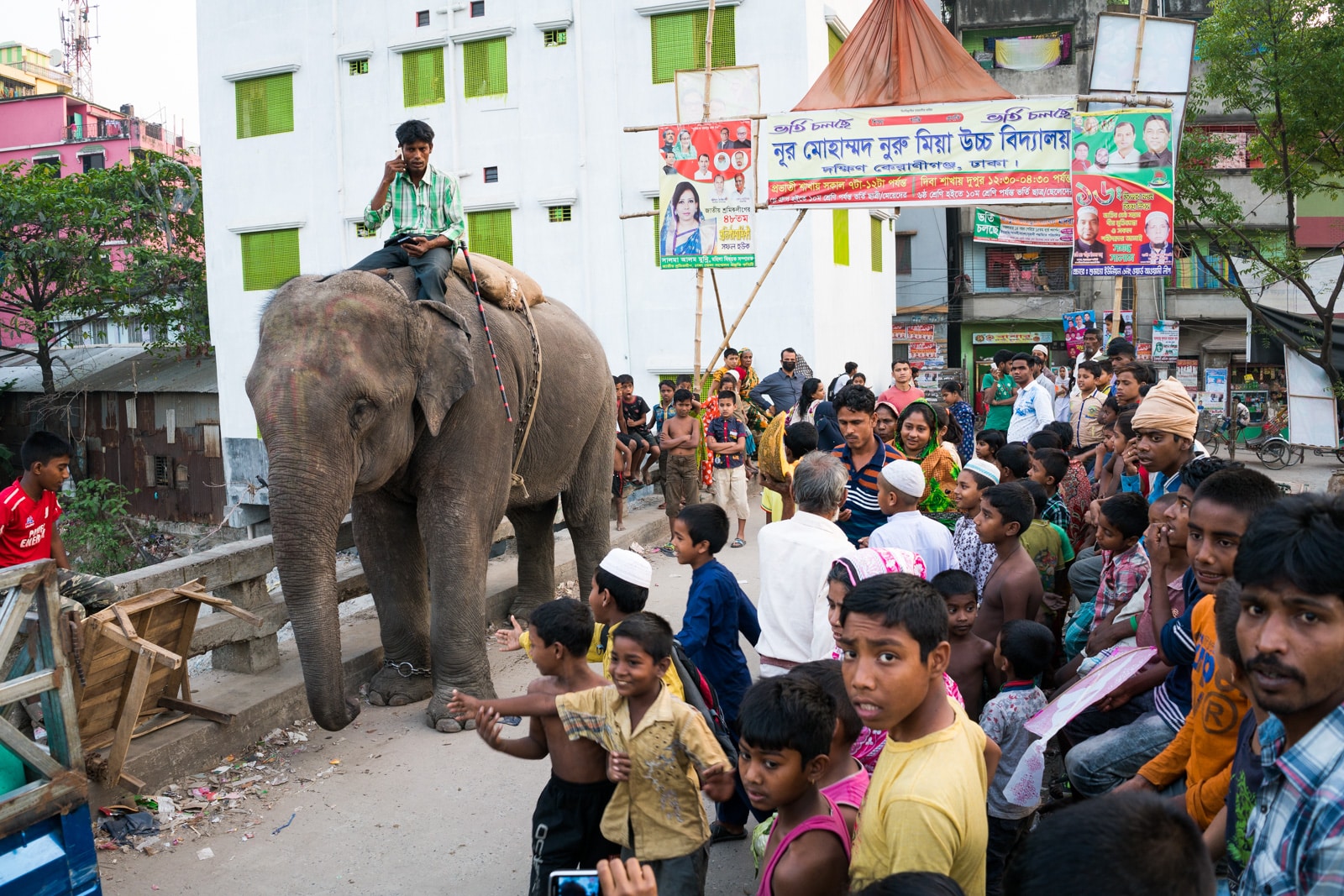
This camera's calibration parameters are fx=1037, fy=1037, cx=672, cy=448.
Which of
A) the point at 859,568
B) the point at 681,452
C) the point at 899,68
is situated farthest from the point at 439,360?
the point at 899,68

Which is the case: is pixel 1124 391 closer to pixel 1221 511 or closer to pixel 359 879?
pixel 1221 511

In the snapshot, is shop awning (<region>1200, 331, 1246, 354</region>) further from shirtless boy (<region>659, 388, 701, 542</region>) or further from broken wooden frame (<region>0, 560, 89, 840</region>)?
broken wooden frame (<region>0, 560, 89, 840</region>)

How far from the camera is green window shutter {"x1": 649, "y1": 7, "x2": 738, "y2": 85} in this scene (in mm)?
17250

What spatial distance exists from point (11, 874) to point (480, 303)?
11.7 feet

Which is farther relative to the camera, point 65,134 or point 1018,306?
point 65,134

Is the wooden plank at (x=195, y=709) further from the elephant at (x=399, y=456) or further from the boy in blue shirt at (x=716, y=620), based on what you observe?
the boy in blue shirt at (x=716, y=620)

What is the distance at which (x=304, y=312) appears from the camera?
16.3ft

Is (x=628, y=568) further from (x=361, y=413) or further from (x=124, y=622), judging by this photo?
(x=124, y=622)

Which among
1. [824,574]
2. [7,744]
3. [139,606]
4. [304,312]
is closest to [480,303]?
[304,312]

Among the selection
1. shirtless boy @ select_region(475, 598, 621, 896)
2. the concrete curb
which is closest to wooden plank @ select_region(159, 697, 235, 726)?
the concrete curb

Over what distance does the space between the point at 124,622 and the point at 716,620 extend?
7.57ft

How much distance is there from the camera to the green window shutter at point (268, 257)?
2114 cm

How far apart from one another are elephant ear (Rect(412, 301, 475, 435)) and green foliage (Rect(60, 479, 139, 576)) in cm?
1271

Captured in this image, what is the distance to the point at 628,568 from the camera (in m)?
3.79
